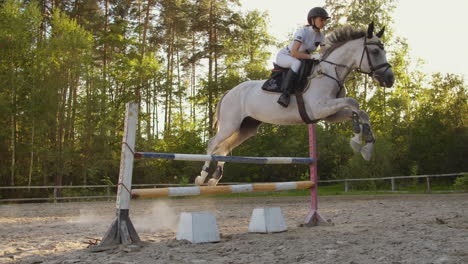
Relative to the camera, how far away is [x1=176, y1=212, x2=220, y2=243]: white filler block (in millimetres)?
4176

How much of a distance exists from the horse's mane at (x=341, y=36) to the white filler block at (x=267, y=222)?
→ 1.93 metres

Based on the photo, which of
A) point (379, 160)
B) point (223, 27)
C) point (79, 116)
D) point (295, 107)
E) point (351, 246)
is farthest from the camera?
point (223, 27)

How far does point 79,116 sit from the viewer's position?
2028cm

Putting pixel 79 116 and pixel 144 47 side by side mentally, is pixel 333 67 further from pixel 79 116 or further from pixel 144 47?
pixel 144 47

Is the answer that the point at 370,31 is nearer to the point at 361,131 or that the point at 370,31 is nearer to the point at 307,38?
the point at 307,38

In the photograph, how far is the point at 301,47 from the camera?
4.68 meters

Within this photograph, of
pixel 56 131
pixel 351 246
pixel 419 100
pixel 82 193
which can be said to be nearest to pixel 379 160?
pixel 419 100

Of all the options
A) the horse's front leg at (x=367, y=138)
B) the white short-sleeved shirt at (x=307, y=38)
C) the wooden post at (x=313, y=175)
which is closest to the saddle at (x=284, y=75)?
the white short-sleeved shirt at (x=307, y=38)

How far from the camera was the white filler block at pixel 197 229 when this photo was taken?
4176 mm

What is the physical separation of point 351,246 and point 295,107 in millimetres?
1670

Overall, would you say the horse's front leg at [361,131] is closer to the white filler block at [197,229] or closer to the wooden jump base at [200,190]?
the wooden jump base at [200,190]

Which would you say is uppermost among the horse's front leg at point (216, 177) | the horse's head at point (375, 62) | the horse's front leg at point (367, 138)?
the horse's head at point (375, 62)

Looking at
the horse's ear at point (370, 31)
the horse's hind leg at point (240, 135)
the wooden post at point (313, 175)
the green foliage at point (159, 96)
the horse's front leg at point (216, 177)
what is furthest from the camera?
the green foliage at point (159, 96)

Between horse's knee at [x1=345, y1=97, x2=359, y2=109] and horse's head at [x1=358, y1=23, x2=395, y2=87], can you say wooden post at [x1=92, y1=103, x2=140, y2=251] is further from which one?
horse's head at [x1=358, y1=23, x2=395, y2=87]
